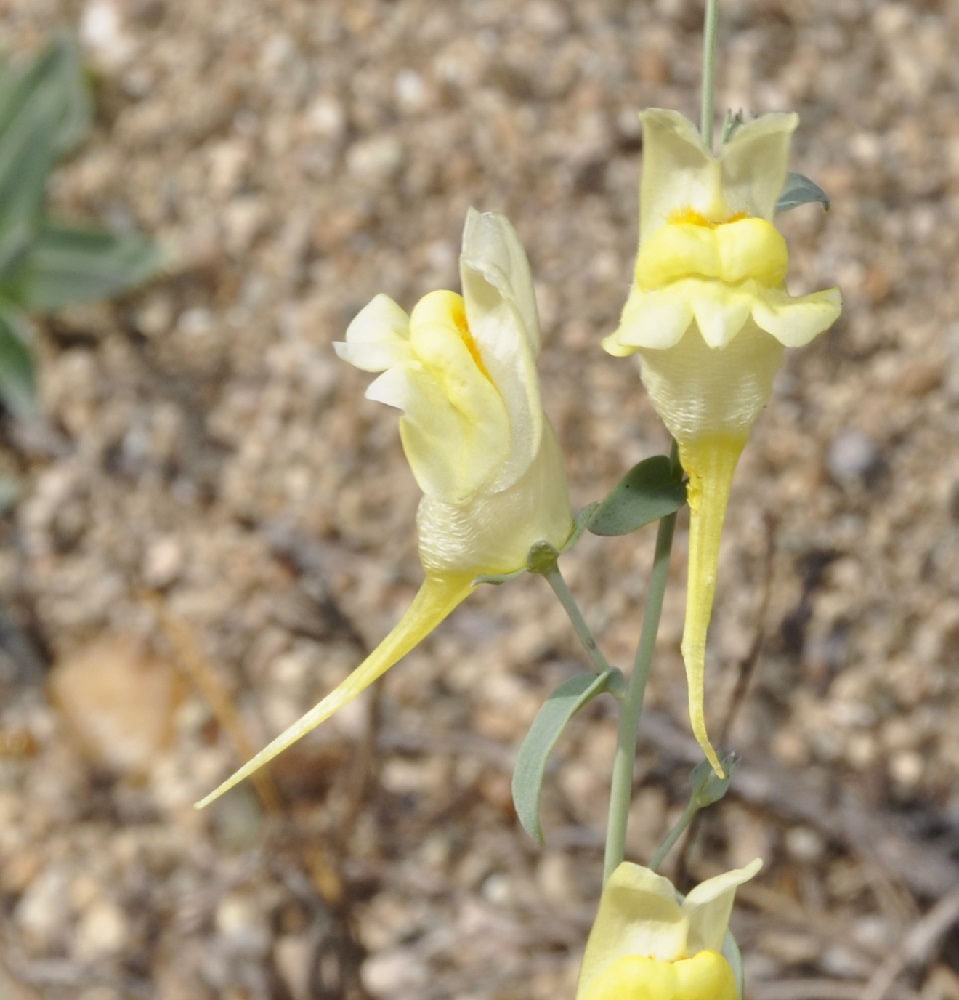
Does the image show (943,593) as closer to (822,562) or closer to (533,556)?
(822,562)

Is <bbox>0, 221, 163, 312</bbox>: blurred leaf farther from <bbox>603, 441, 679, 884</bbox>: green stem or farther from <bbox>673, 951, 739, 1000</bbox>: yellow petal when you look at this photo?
<bbox>673, 951, 739, 1000</bbox>: yellow petal

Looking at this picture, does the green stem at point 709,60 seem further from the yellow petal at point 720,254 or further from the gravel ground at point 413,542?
the gravel ground at point 413,542

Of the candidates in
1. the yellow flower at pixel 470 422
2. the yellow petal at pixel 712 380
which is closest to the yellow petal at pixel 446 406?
the yellow flower at pixel 470 422

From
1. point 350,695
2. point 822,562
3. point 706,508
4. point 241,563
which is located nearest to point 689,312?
point 706,508

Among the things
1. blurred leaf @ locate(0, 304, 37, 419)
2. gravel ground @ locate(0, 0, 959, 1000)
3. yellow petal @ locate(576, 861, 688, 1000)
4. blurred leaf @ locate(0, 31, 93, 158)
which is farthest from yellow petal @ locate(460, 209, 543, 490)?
blurred leaf @ locate(0, 31, 93, 158)

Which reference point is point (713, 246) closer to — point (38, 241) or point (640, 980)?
point (640, 980)
